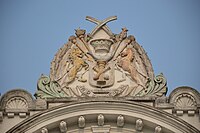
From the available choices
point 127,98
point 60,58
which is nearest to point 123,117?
point 127,98

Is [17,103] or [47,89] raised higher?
[47,89]

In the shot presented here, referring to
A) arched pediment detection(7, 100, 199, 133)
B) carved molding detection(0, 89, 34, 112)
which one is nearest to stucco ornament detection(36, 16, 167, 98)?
carved molding detection(0, 89, 34, 112)

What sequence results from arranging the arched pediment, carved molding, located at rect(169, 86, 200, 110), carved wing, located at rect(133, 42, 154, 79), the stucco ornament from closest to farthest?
the arched pediment
carved molding, located at rect(169, 86, 200, 110)
the stucco ornament
carved wing, located at rect(133, 42, 154, 79)

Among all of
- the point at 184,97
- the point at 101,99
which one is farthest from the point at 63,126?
the point at 184,97

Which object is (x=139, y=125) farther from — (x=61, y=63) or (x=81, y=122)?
(x=61, y=63)

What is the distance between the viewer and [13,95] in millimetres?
29250

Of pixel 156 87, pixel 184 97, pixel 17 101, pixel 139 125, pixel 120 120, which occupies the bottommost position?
pixel 139 125

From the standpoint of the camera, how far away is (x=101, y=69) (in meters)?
29.9

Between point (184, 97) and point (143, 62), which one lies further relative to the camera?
point (143, 62)

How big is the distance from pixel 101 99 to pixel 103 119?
0.50 m

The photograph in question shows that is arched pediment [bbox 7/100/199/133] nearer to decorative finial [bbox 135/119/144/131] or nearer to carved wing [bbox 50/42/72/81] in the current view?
decorative finial [bbox 135/119/144/131]

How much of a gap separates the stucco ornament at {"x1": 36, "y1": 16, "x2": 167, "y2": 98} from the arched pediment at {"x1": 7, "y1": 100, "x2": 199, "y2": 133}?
593mm

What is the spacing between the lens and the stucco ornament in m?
29.5

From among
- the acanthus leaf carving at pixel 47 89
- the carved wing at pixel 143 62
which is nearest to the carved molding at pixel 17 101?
the acanthus leaf carving at pixel 47 89
